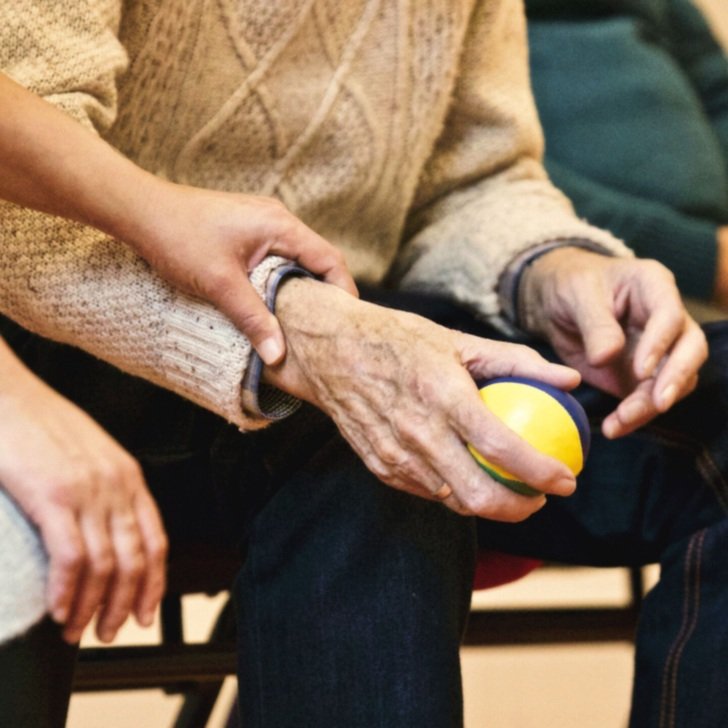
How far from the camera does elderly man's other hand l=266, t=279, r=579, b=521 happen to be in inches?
23.8

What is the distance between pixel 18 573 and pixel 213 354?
0.25 metres

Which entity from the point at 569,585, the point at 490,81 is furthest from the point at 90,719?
the point at 490,81

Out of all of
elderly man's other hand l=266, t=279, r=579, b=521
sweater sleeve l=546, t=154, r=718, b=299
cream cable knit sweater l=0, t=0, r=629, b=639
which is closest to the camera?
elderly man's other hand l=266, t=279, r=579, b=521

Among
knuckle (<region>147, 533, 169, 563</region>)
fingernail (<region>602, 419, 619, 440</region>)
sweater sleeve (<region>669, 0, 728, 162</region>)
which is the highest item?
sweater sleeve (<region>669, 0, 728, 162</region>)

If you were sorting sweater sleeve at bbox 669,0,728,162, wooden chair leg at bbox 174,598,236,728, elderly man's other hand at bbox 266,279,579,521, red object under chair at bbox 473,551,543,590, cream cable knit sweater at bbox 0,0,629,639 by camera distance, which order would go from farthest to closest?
sweater sleeve at bbox 669,0,728,162 → wooden chair leg at bbox 174,598,236,728 → red object under chair at bbox 473,551,543,590 → cream cable knit sweater at bbox 0,0,629,639 → elderly man's other hand at bbox 266,279,579,521

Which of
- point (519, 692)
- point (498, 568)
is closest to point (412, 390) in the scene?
point (498, 568)

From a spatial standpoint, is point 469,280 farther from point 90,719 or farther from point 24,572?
point 90,719

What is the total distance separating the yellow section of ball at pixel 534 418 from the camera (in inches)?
24.4

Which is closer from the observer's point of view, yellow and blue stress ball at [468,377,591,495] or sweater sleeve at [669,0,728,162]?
yellow and blue stress ball at [468,377,591,495]

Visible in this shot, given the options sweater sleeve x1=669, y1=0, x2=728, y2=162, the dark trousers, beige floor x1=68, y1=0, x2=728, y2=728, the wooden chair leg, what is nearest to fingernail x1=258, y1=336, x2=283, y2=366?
the dark trousers

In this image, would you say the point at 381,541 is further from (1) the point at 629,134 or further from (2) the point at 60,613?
(1) the point at 629,134

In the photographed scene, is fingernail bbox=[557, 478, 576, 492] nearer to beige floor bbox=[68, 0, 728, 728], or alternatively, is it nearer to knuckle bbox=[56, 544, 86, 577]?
knuckle bbox=[56, 544, 86, 577]

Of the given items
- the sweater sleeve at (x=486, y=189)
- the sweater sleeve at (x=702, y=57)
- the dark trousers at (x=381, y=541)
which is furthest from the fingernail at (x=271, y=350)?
the sweater sleeve at (x=702, y=57)

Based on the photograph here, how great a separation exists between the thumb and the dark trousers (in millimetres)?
109
